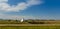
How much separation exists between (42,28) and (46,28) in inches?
19.3

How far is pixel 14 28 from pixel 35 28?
232cm

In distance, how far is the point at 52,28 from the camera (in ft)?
50.2

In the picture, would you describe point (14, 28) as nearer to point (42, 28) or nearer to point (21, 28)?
point (21, 28)

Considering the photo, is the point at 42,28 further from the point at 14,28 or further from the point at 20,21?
the point at 20,21

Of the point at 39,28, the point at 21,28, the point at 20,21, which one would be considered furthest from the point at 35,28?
the point at 20,21

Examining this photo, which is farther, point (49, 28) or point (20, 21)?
point (20, 21)

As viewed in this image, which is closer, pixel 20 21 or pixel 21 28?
pixel 21 28

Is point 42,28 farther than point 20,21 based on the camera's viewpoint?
No

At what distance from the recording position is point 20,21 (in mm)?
23328

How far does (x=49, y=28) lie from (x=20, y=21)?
8807 millimetres

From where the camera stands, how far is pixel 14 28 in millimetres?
14719

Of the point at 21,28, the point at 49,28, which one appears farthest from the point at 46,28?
the point at 21,28

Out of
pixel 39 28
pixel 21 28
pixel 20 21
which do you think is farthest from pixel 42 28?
pixel 20 21

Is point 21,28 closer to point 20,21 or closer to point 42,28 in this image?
point 42,28
